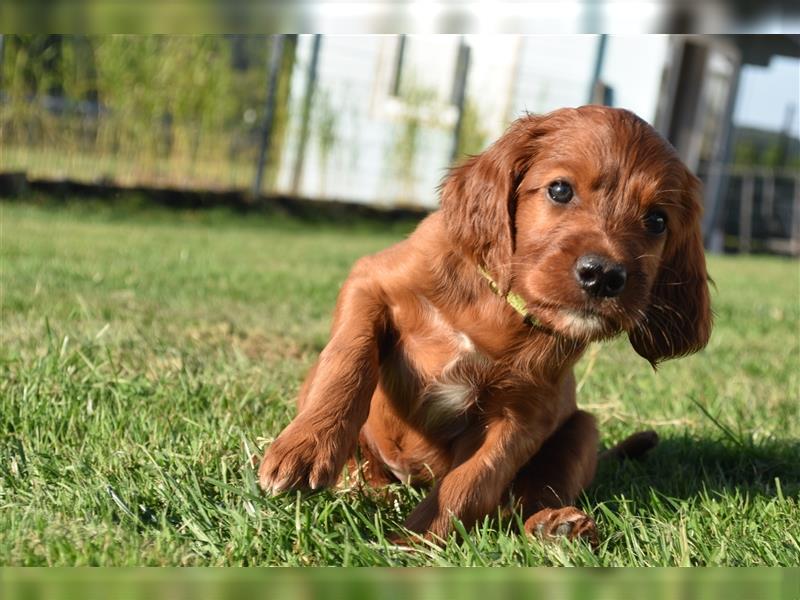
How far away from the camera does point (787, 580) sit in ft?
3.62

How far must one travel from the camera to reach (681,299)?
101 inches

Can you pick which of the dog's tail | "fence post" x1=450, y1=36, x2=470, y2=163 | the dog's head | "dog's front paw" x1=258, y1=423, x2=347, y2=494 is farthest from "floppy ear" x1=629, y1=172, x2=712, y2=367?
"fence post" x1=450, y1=36, x2=470, y2=163

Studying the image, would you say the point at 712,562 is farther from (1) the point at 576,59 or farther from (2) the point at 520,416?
(1) the point at 576,59

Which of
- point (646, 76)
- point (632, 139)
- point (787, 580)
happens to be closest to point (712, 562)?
point (787, 580)

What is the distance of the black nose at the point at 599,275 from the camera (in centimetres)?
209

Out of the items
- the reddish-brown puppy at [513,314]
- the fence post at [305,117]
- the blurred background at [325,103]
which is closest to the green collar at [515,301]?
the reddish-brown puppy at [513,314]

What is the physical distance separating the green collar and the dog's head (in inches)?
0.9

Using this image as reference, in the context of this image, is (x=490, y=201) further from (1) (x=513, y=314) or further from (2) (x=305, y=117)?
(2) (x=305, y=117)

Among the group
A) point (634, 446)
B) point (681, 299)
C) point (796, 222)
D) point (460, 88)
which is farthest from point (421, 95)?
point (681, 299)

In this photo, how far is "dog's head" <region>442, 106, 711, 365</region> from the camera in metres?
2.14

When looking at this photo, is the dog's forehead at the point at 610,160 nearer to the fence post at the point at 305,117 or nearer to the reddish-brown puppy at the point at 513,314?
the reddish-brown puppy at the point at 513,314

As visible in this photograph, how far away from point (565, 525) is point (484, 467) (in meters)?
0.25

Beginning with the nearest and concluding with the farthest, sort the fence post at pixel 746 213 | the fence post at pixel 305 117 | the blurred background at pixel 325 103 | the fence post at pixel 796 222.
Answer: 1. the blurred background at pixel 325 103
2. the fence post at pixel 305 117
3. the fence post at pixel 796 222
4. the fence post at pixel 746 213

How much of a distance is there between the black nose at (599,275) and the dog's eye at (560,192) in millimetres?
270
